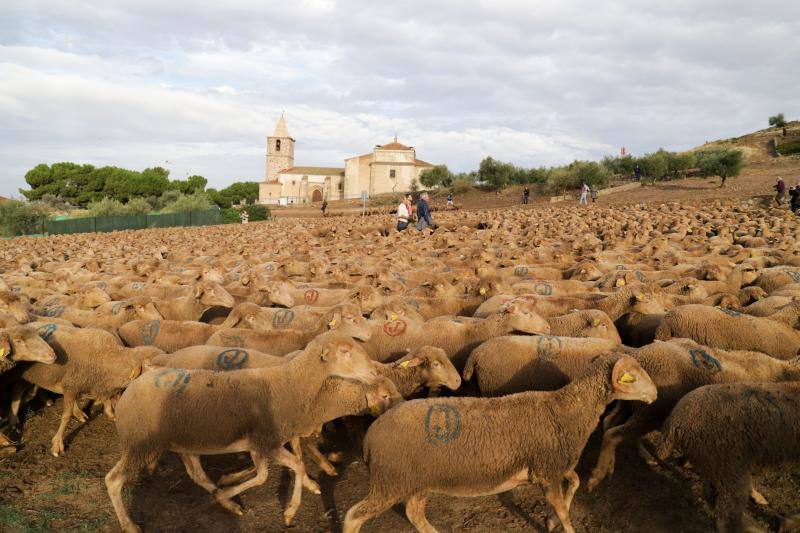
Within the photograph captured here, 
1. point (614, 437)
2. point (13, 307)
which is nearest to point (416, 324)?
point (614, 437)

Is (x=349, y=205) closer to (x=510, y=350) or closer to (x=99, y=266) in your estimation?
(x=99, y=266)

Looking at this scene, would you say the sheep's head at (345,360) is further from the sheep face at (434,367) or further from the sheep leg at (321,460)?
the sheep leg at (321,460)

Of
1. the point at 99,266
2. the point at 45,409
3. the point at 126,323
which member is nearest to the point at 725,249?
the point at 126,323

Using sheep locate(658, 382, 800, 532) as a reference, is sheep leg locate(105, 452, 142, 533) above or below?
below

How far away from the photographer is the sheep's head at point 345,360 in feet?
17.5

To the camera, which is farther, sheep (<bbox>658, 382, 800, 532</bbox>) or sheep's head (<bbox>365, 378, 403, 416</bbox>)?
sheep's head (<bbox>365, 378, 403, 416</bbox>)

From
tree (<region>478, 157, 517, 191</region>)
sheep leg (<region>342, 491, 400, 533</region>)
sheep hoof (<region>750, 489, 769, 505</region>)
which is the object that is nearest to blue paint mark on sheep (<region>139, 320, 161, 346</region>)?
sheep leg (<region>342, 491, 400, 533</region>)

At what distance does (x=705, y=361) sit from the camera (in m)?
5.31

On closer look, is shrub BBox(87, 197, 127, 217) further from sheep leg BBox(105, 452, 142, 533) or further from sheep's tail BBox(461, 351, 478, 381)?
sheep's tail BBox(461, 351, 478, 381)

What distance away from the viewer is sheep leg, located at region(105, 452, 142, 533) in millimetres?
4602

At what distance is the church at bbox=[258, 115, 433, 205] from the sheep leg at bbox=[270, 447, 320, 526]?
260 feet

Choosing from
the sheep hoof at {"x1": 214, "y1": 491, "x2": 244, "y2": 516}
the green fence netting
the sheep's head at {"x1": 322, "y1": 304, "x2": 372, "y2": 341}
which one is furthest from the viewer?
the green fence netting

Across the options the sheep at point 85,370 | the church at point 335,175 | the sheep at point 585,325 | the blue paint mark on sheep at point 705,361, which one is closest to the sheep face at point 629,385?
the blue paint mark on sheep at point 705,361

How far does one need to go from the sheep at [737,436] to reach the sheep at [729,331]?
2.19 metres
